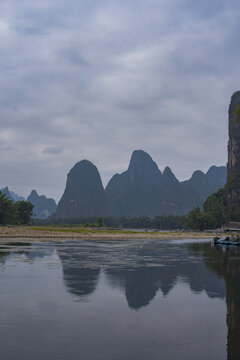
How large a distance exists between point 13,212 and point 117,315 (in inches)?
4096

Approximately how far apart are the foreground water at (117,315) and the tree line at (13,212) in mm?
85436

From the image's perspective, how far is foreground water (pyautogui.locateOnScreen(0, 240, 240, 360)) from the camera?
35.8 ft

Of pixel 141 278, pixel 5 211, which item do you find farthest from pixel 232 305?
pixel 5 211

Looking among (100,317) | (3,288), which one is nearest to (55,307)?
(100,317)

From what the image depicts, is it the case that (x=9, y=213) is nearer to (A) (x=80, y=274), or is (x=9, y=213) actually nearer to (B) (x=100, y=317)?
(A) (x=80, y=274)

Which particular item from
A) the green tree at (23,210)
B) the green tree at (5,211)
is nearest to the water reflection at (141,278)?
the green tree at (5,211)

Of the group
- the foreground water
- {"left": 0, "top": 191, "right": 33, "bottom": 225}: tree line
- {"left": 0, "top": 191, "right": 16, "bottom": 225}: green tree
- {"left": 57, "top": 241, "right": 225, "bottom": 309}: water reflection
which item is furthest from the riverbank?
the foreground water

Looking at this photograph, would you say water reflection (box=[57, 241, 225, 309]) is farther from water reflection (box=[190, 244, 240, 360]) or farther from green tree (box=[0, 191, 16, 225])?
green tree (box=[0, 191, 16, 225])

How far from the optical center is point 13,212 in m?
113

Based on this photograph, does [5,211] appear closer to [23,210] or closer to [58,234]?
[23,210]

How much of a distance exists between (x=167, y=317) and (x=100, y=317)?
277 centimetres

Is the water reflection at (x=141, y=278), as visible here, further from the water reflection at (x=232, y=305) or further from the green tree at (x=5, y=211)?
the green tree at (x=5, y=211)

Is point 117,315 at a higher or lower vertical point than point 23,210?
lower

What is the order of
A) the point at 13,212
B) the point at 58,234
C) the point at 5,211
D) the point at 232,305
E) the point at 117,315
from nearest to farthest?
the point at 117,315
the point at 232,305
the point at 58,234
the point at 5,211
the point at 13,212
